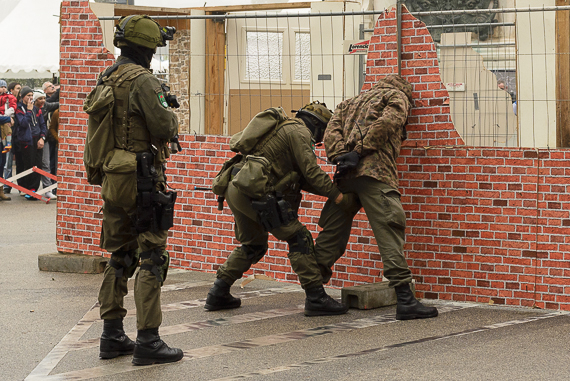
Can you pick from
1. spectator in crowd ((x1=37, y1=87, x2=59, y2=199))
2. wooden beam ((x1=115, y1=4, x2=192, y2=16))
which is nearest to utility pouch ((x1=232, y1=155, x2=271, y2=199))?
wooden beam ((x1=115, y1=4, x2=192, y2=16))

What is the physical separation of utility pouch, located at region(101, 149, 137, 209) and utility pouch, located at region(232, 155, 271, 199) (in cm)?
117

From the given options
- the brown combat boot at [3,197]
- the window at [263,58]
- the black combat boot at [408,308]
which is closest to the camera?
the black combat boot at [408,308]

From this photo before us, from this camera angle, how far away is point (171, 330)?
604 cm

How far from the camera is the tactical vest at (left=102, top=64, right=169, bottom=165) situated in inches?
202

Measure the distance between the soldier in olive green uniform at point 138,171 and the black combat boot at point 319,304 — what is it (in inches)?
57.6

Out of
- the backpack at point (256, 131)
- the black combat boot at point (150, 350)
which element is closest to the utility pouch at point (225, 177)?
the backpack at point (256, 131)

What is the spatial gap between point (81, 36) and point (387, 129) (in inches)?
148

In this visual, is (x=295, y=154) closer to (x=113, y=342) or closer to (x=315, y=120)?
(x=315, y=120)

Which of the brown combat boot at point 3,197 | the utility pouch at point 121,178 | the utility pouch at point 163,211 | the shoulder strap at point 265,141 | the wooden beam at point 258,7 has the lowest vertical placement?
the utility pouch at point 163,211

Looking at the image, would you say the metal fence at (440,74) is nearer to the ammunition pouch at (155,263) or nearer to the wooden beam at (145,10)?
the wooden beam at (145,10)

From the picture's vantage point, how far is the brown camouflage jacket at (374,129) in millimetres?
6359

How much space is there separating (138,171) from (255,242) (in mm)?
1694

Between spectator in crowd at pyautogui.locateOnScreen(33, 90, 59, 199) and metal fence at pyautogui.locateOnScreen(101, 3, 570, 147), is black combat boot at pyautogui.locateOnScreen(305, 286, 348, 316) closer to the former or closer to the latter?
metal fence at pyautogui.locateOnScreen(101, 3, 570, 147)

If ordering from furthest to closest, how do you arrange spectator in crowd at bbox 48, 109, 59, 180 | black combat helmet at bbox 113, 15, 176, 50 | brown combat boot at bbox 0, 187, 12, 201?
brown combat boot at bbox 0, 187, 12, 201 < spectator in crowd at bbox 48, 109, 59, 180 < black combat helmet at bbox 113, 15, 176, 50
